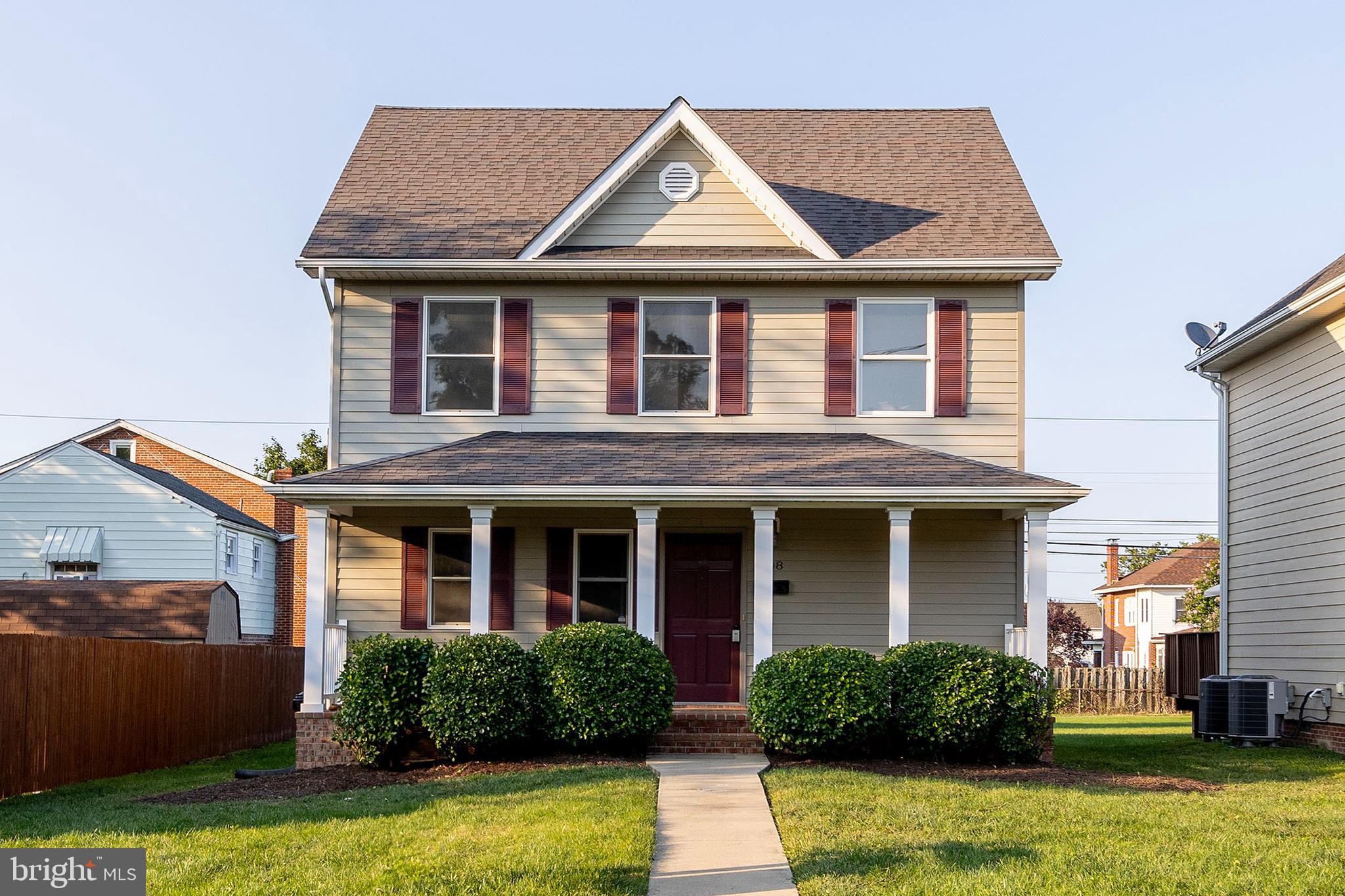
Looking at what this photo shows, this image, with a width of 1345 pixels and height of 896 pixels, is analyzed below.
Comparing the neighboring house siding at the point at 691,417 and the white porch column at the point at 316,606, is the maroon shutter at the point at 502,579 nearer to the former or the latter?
the neighboring house siding at the point at 691,417

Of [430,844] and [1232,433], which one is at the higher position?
[1232,433]

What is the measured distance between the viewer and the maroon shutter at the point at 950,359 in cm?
1569

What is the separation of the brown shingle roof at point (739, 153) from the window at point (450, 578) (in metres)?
3.40

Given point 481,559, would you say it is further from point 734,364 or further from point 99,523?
point 99,523

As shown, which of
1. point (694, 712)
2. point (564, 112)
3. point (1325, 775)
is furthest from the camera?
point (564, 112)

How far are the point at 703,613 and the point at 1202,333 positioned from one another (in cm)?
812

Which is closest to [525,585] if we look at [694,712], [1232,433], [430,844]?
[694,712]

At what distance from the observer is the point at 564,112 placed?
19562mm

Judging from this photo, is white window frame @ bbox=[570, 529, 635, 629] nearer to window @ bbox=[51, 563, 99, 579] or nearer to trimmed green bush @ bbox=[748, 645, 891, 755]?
trimmed green bush @ bbox=[748, 645, 891, 755]

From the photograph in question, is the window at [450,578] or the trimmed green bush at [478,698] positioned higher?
the window at [450,578]

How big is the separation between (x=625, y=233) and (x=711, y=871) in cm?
1004

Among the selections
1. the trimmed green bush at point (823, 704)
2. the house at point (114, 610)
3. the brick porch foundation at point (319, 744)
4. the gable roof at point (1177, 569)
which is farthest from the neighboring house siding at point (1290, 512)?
the gable roof at point (1177, 569)

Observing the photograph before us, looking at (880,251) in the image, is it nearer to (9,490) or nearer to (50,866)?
(50,866)

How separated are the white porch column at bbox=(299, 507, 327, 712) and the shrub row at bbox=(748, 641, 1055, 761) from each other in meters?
4.72
